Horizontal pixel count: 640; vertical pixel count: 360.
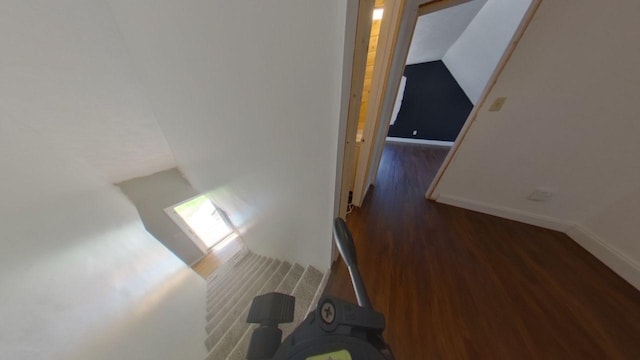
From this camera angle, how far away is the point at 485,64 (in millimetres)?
2508

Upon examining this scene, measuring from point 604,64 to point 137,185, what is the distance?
3848 mm

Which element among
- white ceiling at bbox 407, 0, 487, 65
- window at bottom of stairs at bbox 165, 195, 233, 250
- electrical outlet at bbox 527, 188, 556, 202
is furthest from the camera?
window at bottom of stairs at bbox 165, 195, 233, 250

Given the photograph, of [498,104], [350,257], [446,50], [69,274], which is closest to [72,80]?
[69,274]

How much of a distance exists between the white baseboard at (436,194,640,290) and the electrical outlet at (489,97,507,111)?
2.80 feet

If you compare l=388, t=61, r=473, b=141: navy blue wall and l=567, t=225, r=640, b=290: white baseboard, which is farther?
l=388, t=61, r=473, b=141: navy blue wall

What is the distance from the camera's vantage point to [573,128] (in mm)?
1122

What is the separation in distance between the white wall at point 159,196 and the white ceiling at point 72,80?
0.44 metres

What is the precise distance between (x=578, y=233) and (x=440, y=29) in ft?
10.2

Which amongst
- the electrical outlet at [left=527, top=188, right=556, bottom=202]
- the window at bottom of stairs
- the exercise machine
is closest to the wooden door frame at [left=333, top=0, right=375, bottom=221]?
the exercise machine

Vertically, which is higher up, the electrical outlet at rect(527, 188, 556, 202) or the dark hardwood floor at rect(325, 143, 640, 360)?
the electrical outlet at rect(527, 188, 556, 202)

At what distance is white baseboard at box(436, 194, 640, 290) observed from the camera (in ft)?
3.57

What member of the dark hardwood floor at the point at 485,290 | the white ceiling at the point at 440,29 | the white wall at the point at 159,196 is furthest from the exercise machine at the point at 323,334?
the white ceiling at the point at 440,29

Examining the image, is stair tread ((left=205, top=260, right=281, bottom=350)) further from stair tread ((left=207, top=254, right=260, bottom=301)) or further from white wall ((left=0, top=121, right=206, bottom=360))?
stair tread ((left=207, top=254, right=260, bottom=301))

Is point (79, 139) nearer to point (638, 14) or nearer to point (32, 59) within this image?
point (32, 59)
